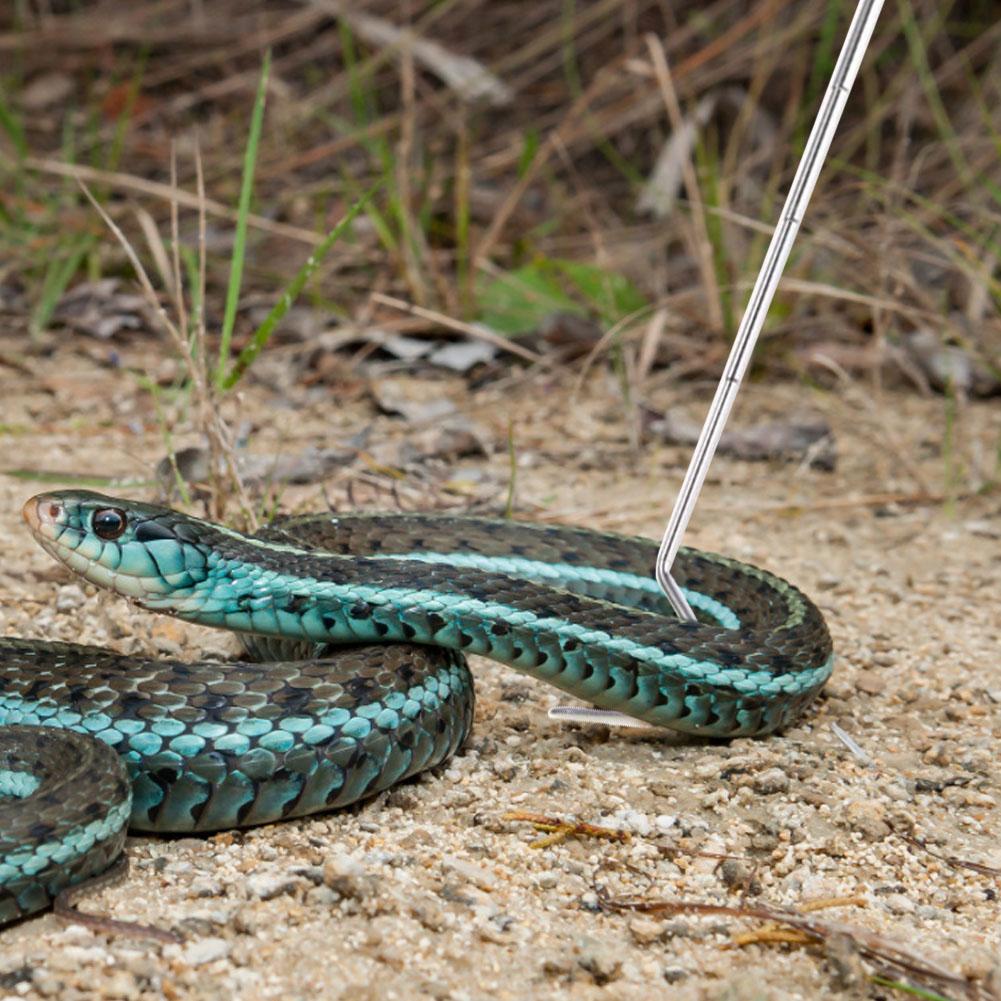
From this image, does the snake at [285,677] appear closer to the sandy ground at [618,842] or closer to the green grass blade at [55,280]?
the sandy ground at [618,842]

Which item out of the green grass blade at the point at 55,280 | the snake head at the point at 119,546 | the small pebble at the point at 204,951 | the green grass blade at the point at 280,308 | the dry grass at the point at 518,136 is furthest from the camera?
the dry grass at the point at 518,136

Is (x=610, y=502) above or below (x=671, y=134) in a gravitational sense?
below

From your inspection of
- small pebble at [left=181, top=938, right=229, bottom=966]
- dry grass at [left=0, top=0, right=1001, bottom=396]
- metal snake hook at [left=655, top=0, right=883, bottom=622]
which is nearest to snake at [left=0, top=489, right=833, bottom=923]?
small pebble at [left=181, top=938, right=229, bottom=966]

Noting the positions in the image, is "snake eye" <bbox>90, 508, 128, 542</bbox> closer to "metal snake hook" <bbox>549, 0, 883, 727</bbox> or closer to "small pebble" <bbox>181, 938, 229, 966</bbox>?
"small pebble" <bbox>181, 938, 229, 966</bbox>

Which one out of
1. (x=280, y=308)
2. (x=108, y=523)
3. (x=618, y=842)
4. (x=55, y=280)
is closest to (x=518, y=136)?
(x=55, y=280)

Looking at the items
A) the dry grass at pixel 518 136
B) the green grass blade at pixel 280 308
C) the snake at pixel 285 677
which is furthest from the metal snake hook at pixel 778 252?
the dry grass at pixel 518 136

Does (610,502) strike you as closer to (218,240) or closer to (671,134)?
(218,240)

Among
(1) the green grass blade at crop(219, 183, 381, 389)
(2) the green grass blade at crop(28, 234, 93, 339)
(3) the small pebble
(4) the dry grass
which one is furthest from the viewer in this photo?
(4) the dry grass

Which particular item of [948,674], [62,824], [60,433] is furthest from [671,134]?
[62,824]
